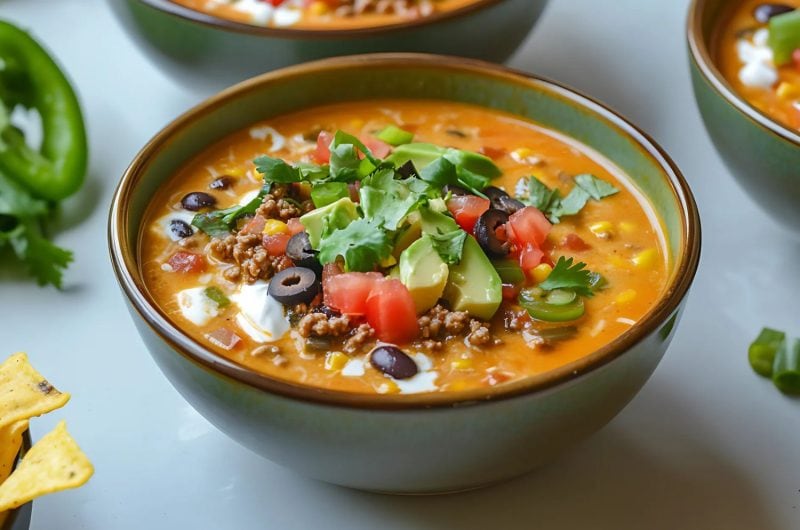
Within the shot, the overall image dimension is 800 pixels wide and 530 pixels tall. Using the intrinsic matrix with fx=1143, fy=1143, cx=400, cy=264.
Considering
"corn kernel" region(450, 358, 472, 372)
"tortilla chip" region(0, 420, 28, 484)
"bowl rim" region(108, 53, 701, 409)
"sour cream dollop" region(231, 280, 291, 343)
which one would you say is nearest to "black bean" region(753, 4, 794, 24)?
"bowl rim" region(108, 53, 701, 409)

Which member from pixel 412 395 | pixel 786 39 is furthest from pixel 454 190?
pixel 786 39

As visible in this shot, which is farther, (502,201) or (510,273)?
(502,201)

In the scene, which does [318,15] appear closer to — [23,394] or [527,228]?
[527,228]

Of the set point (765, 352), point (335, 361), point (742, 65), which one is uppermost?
point (335, 361)

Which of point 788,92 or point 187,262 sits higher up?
point 187,262

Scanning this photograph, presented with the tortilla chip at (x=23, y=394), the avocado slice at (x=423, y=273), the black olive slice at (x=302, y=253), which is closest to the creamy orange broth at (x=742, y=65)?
the avocado slice at (x=423, y=273)
